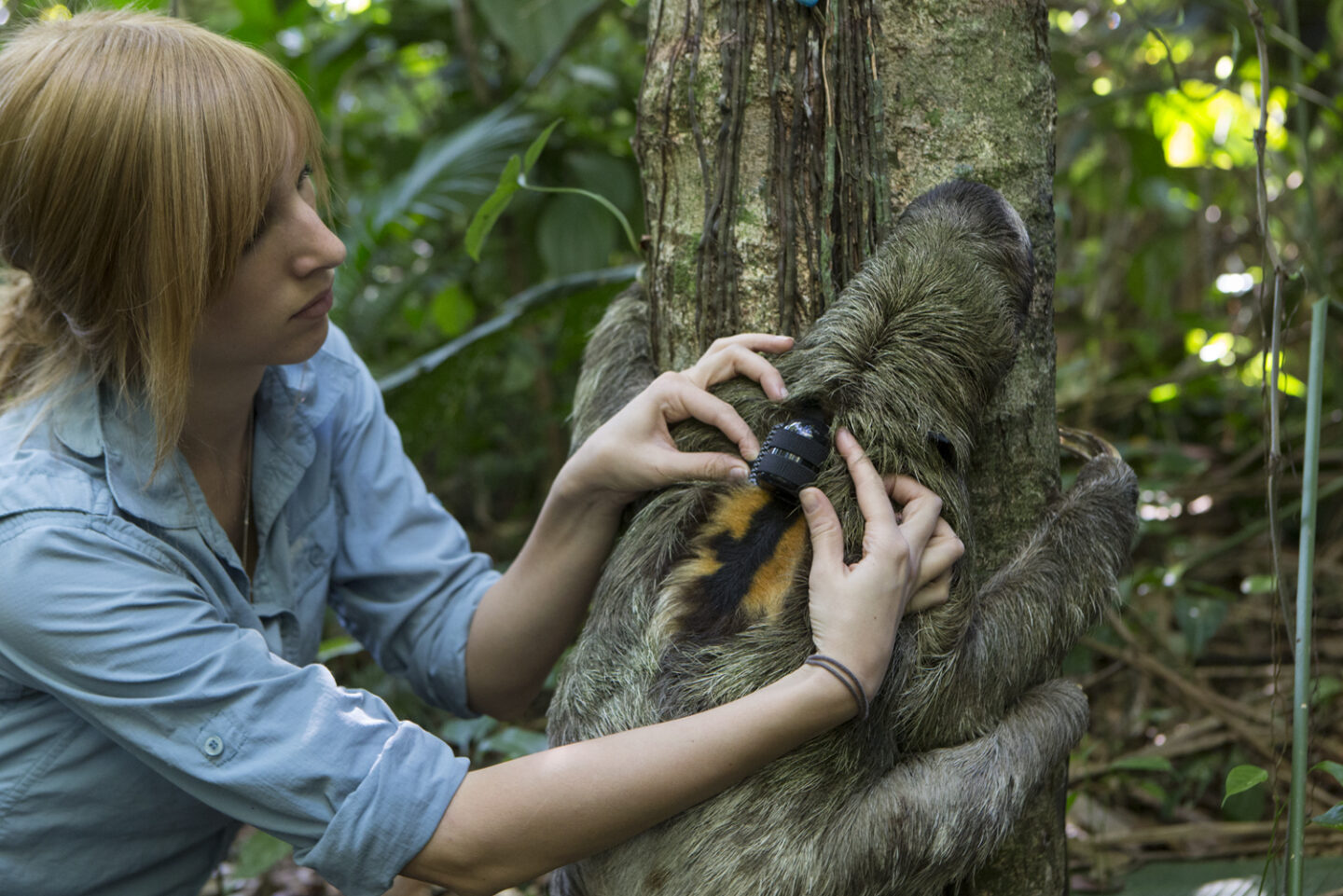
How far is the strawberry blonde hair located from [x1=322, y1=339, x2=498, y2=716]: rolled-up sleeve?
2.34 feet

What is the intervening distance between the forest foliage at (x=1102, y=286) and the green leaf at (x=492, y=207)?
105cm

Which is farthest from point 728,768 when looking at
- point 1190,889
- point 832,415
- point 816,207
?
point 1190,889

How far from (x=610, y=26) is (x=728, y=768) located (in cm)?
609

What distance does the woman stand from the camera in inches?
70.3

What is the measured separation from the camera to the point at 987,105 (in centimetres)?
208

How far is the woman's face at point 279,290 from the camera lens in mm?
2021

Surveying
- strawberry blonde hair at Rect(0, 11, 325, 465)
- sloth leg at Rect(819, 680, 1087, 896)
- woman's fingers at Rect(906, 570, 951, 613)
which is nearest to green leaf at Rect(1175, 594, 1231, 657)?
sloth leg at Rect(819, 680, 1087, 896)

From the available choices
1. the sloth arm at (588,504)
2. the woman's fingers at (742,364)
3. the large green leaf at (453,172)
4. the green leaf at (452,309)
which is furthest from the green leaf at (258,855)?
the green leaf at (452,309)

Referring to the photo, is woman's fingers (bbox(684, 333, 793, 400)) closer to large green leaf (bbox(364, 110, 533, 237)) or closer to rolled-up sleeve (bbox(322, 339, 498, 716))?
rolled-up sleeve (bbox(322, 339, 498, 716))

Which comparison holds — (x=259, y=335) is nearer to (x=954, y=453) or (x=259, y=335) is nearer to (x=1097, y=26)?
(x=954, y=453)

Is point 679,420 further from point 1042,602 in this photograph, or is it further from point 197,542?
point 197,542

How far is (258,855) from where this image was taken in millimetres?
2926

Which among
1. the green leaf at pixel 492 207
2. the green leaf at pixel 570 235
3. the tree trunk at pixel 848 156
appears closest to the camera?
the tree trunk at pixel 848 156

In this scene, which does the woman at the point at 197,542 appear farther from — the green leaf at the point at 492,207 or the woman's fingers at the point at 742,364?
the green leaf at the point at 492,207
